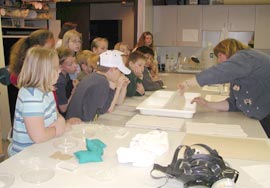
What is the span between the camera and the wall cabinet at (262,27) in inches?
179

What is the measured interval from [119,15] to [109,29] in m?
0.45

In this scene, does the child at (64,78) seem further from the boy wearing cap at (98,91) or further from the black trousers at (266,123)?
the black trousers at (266,123)

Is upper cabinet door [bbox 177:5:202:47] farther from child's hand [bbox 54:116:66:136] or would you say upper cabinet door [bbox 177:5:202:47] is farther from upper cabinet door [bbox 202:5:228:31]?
child's hand [bbox 54:116:66:136]

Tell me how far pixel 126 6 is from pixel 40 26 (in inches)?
126

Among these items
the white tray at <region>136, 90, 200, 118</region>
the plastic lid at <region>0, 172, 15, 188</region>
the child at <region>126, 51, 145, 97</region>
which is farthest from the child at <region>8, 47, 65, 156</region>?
the child at <region>126, 51, 145, 97</region>

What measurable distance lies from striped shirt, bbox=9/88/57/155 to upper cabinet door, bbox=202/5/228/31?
3.67 m

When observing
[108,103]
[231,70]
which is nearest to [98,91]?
[108,103]

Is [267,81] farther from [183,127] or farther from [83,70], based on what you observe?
[83,70]

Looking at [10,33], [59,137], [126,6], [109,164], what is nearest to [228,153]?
[109,164]

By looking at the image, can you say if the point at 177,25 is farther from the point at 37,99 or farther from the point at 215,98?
the point at 37,99

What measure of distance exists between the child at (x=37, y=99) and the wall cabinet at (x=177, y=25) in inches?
141

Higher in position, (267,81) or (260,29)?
(260,29)

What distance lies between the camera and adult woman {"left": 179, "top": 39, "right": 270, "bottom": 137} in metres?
1.94

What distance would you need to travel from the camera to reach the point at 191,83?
2.09 m
